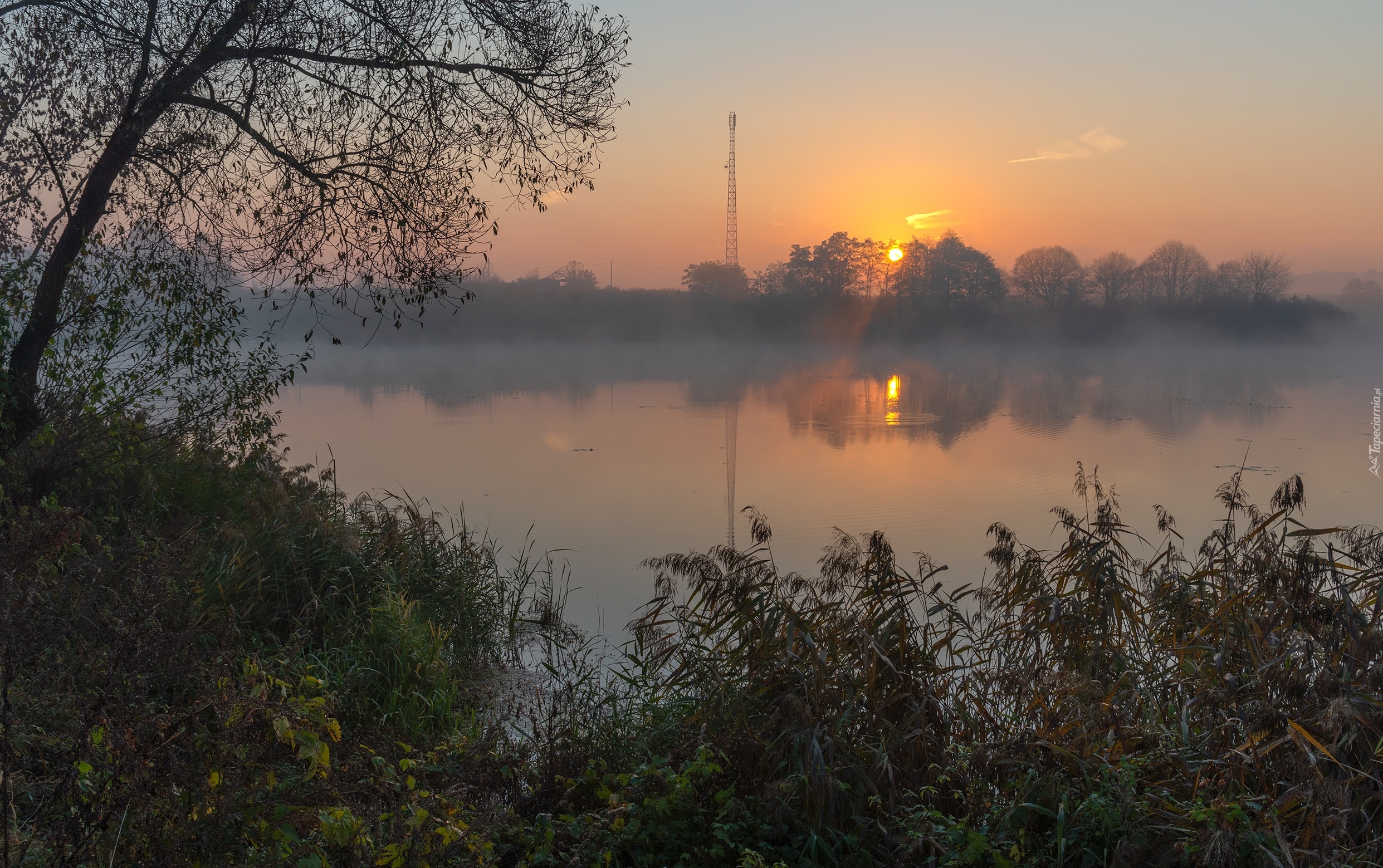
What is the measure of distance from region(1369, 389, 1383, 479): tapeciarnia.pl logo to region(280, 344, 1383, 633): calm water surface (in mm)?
234

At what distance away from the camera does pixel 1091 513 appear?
11.6m

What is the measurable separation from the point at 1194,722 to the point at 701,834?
1934 millimetres

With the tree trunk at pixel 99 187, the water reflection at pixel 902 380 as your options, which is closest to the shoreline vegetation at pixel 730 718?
the tree trunk at pixel 99 187

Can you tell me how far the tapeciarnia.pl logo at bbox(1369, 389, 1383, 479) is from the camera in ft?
47.7

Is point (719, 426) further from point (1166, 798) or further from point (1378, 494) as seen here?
point (1166, 798)

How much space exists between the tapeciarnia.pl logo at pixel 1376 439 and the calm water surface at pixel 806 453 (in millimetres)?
234

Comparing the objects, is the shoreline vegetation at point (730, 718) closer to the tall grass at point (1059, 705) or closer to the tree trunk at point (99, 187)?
the tall grass at point (1059, 705)

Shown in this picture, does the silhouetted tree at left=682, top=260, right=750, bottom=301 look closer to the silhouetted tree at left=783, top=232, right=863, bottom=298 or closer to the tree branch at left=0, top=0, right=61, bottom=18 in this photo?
the silhouetted tree at left=783, top=232, right=863, bottom=298

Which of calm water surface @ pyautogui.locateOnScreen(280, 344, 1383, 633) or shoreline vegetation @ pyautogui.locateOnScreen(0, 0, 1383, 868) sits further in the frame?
calm water surface @ pyautogui.locateOnScreen(280, 344, 1383, 633)

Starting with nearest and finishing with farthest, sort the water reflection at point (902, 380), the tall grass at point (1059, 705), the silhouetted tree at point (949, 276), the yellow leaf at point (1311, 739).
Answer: the yellow leaf at point (1311, 739) < the tall grass at point (1059, 705) < the water reflection at point (902, 380) < the silhouetted tree at point (949, 276)

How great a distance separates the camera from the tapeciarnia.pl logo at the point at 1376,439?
14.5 m

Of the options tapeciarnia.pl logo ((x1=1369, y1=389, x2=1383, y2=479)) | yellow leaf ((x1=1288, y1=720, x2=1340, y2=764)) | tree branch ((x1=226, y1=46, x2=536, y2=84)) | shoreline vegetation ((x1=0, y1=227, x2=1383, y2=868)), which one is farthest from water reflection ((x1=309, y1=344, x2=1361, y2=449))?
yellow leaf ((x1=1288, y1=720, x2=1340, y2=764))

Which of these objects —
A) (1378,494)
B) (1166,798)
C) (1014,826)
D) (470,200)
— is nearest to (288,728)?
(1014,826)

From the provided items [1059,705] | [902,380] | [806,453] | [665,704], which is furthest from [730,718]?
[902,380]
